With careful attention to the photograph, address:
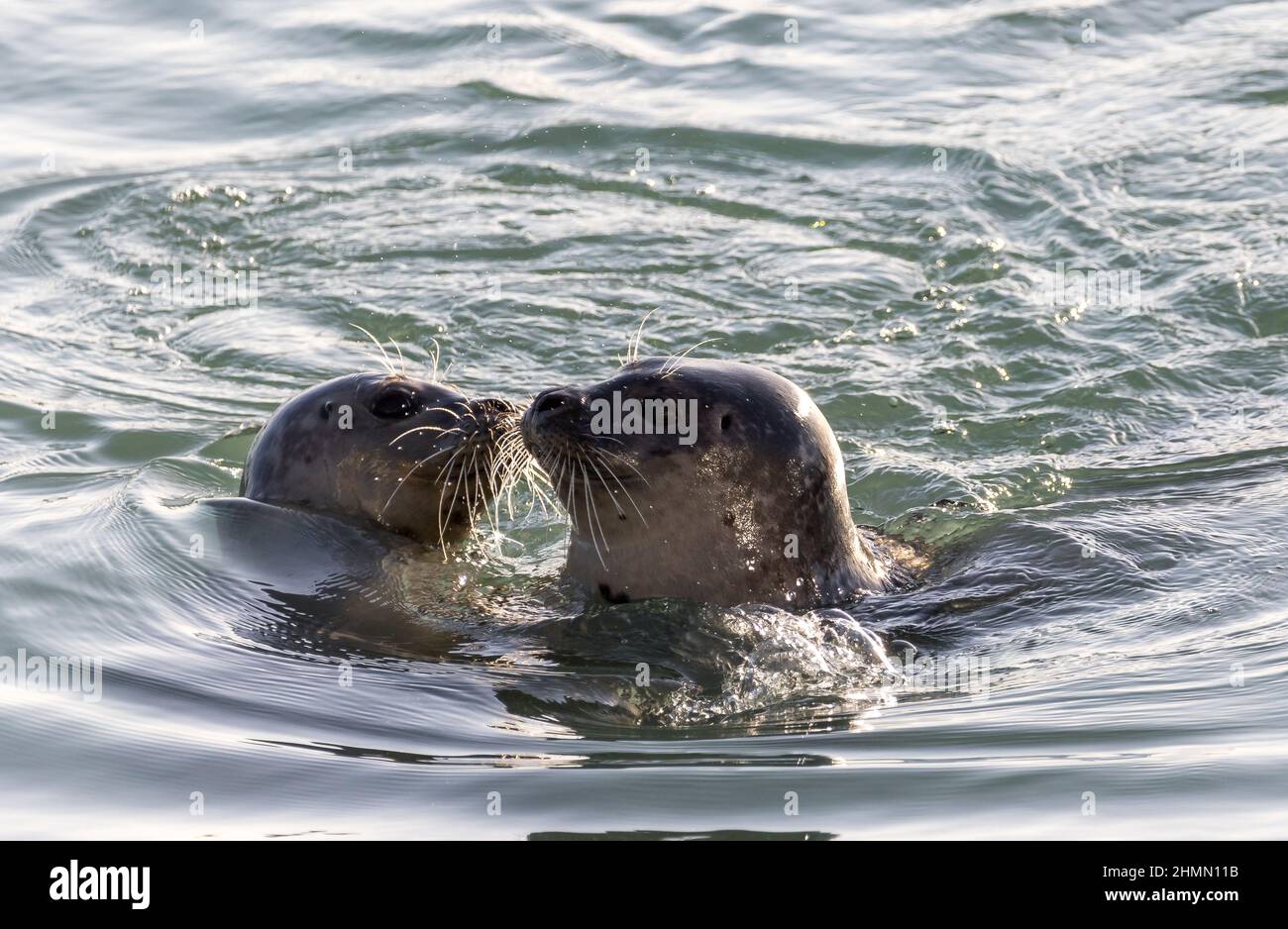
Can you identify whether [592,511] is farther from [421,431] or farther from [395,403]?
[395,403]

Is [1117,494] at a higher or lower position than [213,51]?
lower

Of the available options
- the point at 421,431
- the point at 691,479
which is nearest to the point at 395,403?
the point at 421,431

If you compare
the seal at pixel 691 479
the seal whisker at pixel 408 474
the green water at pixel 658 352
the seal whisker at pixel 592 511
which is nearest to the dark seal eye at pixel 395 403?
the seal whisker at pixel 408 474

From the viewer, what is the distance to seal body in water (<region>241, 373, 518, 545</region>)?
6.40 metres

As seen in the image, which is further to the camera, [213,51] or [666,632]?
[213,51]

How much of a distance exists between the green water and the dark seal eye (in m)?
0.45

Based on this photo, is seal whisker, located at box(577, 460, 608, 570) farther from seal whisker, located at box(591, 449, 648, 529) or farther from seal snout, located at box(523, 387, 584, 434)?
seal snout, located at box(523, 387, 584, 434)

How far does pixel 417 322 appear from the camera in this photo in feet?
31.1

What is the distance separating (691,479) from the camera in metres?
5.70

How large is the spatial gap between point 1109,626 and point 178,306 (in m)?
5.70

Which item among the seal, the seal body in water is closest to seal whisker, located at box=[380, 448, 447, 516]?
the seal body in water

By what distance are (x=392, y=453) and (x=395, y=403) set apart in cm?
19

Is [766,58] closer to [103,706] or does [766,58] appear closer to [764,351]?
[764,351]
